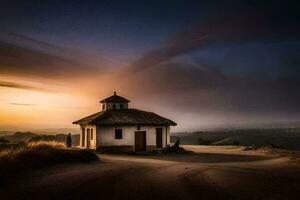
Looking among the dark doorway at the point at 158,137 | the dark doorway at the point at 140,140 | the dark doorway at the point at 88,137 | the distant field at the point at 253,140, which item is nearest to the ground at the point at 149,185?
the dark doorway at the point at 140,140

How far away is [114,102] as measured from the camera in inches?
1671

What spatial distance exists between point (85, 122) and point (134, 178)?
24.5 metres

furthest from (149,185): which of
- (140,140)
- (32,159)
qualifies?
(140,140)

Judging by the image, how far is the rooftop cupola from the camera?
4234 centimetres

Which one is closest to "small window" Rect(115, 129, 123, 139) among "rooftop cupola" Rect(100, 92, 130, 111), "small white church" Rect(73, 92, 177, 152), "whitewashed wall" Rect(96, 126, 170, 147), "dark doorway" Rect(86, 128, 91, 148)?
"small white church" Rect(73, 92, 177, 152)

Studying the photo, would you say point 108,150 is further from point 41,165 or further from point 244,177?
point 244,177

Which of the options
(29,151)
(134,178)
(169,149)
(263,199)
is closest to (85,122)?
(169,149)

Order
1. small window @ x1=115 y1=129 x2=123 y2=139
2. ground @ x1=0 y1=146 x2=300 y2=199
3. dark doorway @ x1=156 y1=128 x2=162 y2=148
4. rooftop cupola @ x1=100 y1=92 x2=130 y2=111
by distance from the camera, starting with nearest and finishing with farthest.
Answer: ground @ x1=0 y1=146 x2=300 y2=199, small window @ x1=115 y1=129 x2=123 y2=139, dark doorway @ x1=156 y1=128 x2=162 y2=148, rooftop cupola @ x1=100 y1=92 x2=130 y2=111

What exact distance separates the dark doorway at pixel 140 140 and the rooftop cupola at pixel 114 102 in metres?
7.03

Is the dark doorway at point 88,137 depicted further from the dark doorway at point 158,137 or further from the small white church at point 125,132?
the dark doorway at point 158,137

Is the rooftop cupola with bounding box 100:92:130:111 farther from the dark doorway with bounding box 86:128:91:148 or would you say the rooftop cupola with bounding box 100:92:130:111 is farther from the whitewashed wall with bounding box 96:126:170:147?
the whitewashed wall with bounding box 96:126:170:147

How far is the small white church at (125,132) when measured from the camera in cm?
3575

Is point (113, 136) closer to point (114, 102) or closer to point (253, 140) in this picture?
point (114, 102)

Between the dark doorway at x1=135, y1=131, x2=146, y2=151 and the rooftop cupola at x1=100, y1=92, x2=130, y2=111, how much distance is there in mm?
7032
